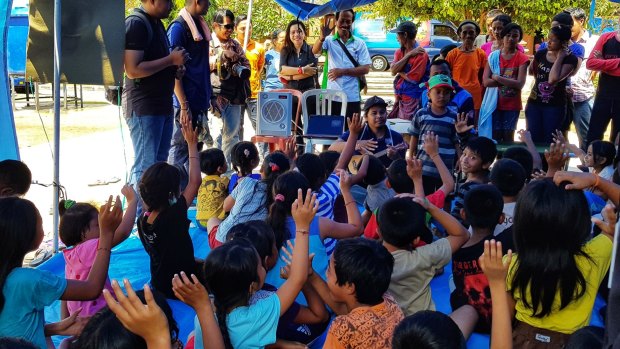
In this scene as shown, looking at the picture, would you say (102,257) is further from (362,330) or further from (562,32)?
(562,32)

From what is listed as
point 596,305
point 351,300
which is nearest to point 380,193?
point 596,305

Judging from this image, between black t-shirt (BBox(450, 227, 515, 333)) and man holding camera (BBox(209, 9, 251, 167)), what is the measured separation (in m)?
3.45

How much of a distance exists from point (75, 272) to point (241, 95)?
3.62 m

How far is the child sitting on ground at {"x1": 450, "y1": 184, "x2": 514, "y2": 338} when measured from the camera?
3102 mm

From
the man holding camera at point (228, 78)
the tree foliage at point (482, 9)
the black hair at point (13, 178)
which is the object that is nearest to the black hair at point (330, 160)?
the man holding camera at point (228, 78)

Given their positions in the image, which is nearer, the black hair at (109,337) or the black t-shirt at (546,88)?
the black hair at (109,337)

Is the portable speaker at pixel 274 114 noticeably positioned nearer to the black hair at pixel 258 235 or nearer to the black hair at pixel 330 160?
the black hair at pixel 330 160

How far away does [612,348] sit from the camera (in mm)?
1529

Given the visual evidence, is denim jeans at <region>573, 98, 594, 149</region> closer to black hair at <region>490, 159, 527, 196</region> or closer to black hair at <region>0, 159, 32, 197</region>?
black hair at <region>490, 159, 527, 196</region>

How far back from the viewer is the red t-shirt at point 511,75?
6227mm

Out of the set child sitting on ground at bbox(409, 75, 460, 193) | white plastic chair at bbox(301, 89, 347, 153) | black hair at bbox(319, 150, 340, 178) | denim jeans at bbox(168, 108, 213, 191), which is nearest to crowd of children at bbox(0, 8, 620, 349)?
black hair at bbox(319, 150, 340, 178)

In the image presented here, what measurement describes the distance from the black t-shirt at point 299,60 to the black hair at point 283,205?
4.50m

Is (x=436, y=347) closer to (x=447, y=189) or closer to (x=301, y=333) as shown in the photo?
(x=301, y=333)

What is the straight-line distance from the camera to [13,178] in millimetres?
3426
